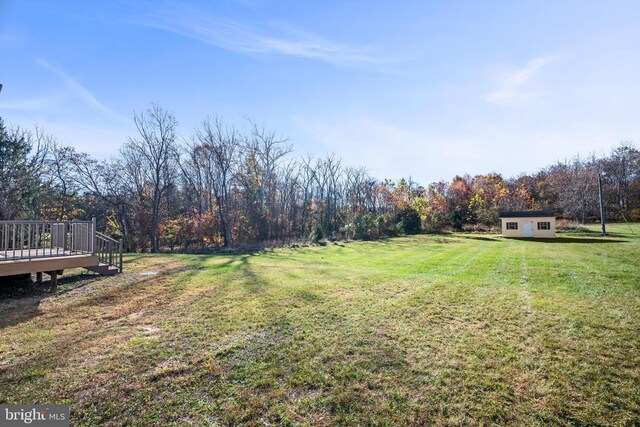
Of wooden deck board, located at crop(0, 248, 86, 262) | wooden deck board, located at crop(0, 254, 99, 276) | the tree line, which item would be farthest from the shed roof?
wooden deck board, located at crop(0, 248, 86, 262)

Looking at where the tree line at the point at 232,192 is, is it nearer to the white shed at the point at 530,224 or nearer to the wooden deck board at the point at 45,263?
the white shed at the point at 530,224

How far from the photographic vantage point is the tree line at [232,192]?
69.4 feet

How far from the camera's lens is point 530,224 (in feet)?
74.7

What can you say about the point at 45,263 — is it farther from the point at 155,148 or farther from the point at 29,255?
the point at 155,148

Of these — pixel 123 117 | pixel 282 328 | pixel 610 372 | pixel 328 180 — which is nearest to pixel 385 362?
pixel 282 328

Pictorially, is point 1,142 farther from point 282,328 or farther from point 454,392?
point 454,392

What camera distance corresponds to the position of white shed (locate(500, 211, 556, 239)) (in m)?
21.7

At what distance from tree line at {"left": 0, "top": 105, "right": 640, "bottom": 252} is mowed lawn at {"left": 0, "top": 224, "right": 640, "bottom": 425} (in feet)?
50.9

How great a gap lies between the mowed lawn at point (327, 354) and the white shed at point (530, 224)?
59.8ft

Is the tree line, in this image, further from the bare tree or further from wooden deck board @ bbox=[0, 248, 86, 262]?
wooden deck board @ bbox=[0, 248, 86, 262]

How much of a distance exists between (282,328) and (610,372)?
13.3 feet

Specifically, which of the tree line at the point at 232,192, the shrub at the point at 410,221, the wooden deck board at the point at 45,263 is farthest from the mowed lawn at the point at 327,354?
the shrub at the point at 410,221

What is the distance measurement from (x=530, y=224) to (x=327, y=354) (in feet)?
84.7

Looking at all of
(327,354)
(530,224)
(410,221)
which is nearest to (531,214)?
(530,224)
